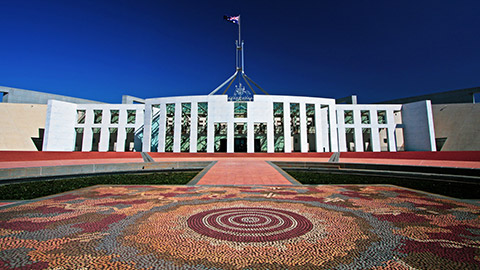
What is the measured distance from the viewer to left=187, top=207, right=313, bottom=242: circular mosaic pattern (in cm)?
315

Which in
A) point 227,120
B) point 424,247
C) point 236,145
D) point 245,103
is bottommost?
point 424,247

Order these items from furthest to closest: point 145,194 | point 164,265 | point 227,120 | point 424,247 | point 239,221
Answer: point 227,120
point 145,194
point 239,221
point 424,247
point 164,265

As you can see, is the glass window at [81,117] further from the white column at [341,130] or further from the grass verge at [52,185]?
the white column at [341,130]

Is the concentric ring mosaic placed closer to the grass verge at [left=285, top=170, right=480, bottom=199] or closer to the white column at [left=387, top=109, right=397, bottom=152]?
the grass verge at [left=285, top=170, right=480, bottom=199]

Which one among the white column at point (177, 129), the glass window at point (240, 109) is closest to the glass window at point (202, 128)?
the white column at point (177, 129)

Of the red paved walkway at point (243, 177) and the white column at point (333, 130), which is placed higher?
the white column at point (333, 130)

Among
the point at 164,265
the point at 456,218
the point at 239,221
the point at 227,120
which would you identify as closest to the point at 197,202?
the point at 239,221

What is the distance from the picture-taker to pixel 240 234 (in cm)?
320

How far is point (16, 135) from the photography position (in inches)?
1206

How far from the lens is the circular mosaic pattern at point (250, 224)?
3.15 metres

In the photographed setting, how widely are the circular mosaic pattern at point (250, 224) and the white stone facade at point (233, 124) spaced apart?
25476mm

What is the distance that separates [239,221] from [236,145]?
33.4 meters

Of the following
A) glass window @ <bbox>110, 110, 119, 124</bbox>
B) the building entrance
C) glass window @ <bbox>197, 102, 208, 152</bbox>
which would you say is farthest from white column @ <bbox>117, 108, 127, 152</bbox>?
the building entrance

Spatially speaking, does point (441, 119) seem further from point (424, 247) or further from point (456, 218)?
point (424, 247)
